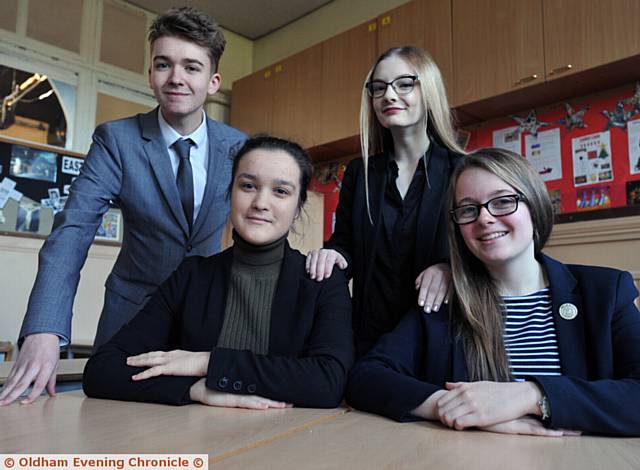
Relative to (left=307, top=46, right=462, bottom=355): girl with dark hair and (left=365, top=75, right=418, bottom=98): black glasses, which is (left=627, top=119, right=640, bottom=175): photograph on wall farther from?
(left=365, top=75, right=418, bottom=98): black glasses

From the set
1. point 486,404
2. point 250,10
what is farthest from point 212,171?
point 250,10

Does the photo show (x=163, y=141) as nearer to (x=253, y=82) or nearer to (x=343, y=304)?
(x=343, y=304)

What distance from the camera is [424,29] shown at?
10.4 ft

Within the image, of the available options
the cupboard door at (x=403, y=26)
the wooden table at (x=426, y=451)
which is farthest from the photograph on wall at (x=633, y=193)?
the wooden table at (x=426, y=451)

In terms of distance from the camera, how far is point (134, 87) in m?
4.41

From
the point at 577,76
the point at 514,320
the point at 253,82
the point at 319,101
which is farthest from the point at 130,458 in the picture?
the point at 253,82

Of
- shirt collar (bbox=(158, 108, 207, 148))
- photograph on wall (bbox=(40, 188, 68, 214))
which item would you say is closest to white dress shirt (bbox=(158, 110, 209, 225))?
shirt collar (bbox=(158, 108, 207, 148))

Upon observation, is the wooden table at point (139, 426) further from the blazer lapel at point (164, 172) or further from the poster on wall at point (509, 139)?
the poster on wall at point (509, 139)

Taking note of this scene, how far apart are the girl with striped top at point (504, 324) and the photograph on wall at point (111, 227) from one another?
339 centimetres

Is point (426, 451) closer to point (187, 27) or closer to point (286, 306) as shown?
point (286, 306)

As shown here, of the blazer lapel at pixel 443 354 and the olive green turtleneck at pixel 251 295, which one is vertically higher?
the olive green turtleneck at pixel 251 295

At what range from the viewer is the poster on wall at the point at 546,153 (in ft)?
9.24

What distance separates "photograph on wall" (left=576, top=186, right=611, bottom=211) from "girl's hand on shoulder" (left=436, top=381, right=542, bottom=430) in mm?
2026

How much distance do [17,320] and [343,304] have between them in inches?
127
